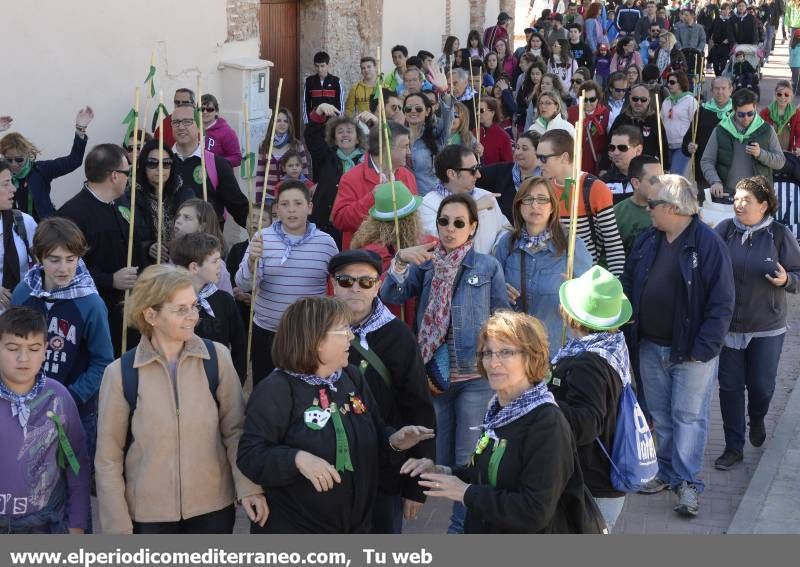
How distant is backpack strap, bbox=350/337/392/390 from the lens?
5.00 m

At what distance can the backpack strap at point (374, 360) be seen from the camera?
500 cm

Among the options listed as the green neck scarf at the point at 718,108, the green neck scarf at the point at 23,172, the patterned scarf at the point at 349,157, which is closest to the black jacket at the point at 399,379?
the green neck scarf at the point at 23,172

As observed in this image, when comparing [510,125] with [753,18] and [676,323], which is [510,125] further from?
[753,18]

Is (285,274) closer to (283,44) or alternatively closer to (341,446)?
(341,446)

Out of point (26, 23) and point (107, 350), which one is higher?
point (26, 23)

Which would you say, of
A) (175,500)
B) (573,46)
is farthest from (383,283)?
(573,46)

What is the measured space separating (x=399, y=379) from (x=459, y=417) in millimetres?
1001

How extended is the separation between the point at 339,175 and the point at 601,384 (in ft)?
16.3

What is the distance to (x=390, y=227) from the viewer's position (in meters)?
6.60

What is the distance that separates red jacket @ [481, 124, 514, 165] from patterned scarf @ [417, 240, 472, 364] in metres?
5.16

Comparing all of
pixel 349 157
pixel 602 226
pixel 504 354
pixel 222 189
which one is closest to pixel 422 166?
pixel 349 157

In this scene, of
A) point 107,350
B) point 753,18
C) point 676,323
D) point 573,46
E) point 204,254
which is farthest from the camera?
point 753,18

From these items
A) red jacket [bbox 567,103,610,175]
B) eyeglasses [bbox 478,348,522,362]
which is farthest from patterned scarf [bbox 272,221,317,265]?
red jacket [bbox 567,103,610,175]

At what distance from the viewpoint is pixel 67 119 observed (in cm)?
1050
